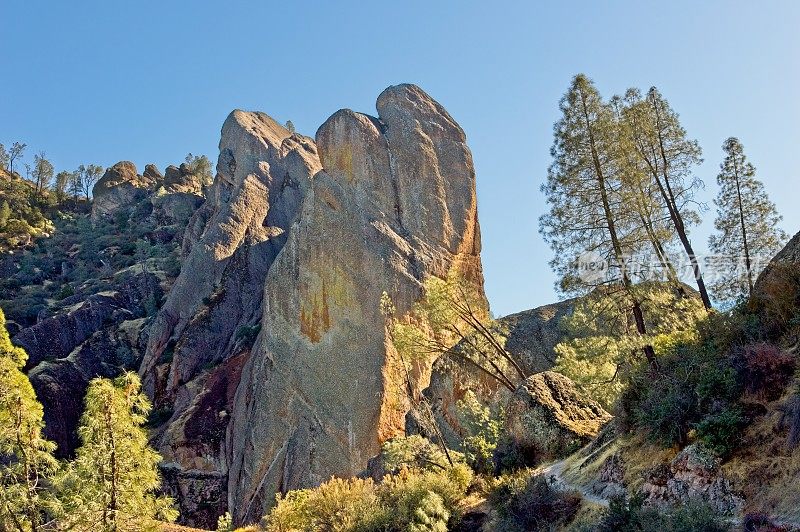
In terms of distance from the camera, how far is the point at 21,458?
12586mm

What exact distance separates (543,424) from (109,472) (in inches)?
404

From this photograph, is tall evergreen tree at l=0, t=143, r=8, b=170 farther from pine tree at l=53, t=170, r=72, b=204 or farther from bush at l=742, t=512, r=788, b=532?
bush at l=742, t=512, r=788, b=532

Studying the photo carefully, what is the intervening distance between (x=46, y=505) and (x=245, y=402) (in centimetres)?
2567

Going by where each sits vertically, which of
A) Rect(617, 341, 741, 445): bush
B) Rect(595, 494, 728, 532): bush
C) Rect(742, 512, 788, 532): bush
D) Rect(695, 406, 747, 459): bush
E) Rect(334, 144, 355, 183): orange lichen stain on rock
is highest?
Rect(334, 144, 355, 183): orange lichen stain on rock

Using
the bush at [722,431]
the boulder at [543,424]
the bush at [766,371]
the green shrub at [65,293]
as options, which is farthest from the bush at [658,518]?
the green shrub at [65,293]

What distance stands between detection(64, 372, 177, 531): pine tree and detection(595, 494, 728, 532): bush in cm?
888

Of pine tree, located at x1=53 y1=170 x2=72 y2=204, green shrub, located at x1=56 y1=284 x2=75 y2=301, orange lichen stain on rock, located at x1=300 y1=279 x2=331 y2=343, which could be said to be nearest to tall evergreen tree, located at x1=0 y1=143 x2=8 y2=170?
pine tree, located at x1=53 y1=170 x2=72 y2=204

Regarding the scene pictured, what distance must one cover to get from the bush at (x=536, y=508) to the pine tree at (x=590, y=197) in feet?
23.5

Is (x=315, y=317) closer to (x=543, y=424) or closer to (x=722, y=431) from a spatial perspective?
(x=543, y=424)

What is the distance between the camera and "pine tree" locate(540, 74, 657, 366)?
56.8 ft

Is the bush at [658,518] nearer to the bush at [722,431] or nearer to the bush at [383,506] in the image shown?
the bush at [722,431]

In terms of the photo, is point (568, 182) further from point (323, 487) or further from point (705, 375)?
point (323, 487)

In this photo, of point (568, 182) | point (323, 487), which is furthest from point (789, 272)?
point (323, 487)

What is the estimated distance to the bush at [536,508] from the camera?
10.6 metres
